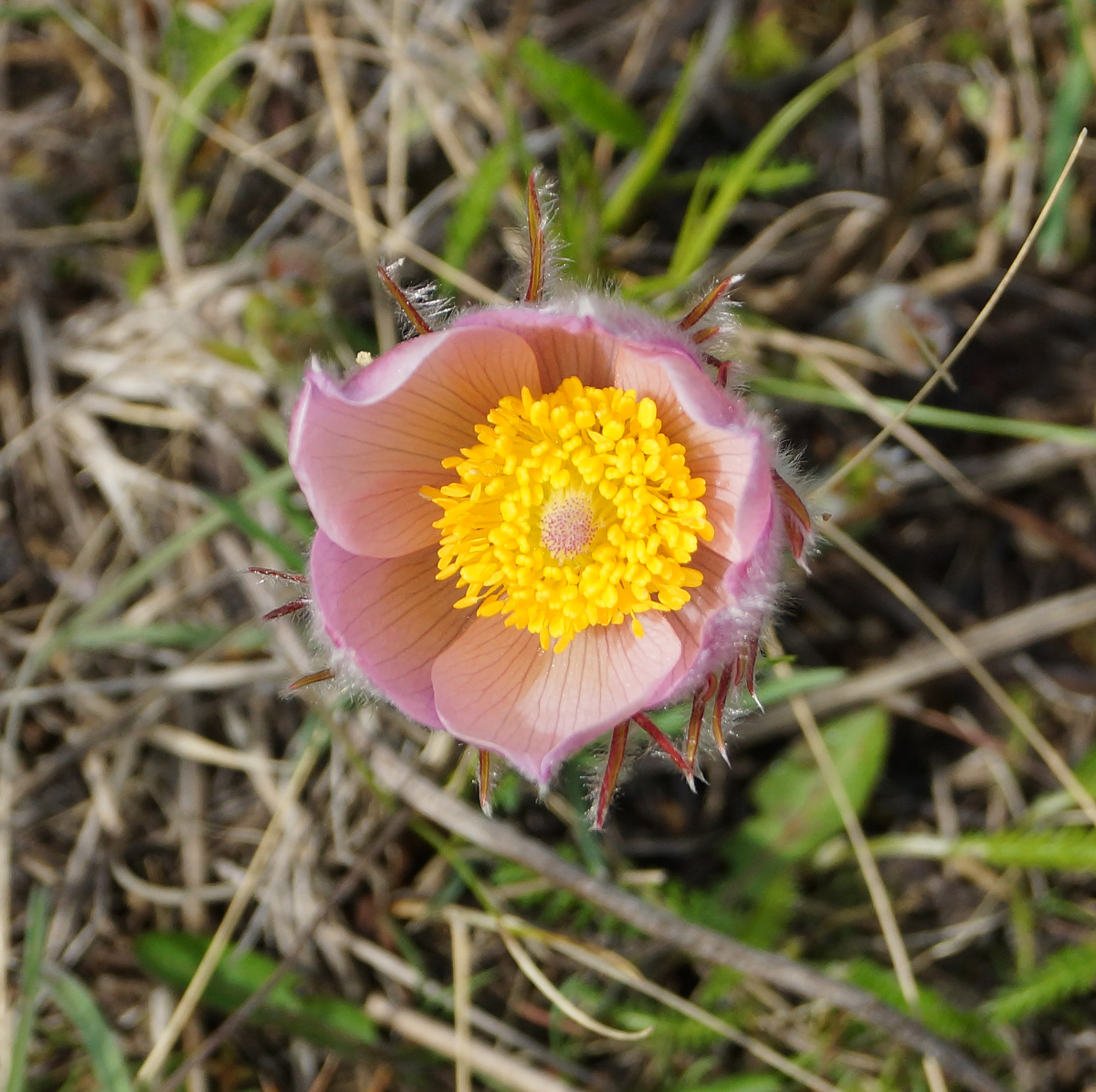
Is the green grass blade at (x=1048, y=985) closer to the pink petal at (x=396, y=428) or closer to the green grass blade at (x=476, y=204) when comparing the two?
the pink petal at (x=396, y=428)

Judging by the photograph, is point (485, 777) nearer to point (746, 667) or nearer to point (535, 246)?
point (746, 667)

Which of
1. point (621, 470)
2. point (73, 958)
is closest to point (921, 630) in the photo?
point (621, 470)

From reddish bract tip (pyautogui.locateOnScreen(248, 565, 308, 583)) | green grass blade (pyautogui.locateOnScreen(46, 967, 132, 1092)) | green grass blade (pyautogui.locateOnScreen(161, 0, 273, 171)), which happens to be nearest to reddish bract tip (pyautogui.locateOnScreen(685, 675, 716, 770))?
reddish bract tip (pyautogui.locateOnScreen(248, 565, 308, 583))

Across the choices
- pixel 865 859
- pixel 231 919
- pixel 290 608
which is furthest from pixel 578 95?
pixel 231 919

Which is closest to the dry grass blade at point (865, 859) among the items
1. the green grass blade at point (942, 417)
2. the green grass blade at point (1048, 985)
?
the green grass blade at point (1048, 985)

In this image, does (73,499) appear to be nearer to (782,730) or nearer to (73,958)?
(73,958)

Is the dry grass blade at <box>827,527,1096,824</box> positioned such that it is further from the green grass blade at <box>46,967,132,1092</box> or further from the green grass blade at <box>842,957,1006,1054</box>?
the green grass blade at <box>46,967,132,1092</box>
